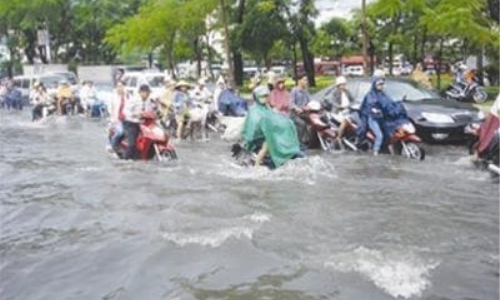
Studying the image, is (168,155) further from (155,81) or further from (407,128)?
(155,81)

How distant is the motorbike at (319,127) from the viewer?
50.5ft

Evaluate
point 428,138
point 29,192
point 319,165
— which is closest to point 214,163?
point 319,165

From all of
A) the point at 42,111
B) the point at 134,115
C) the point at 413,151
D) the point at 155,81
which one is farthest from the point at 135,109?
the point at 42,111

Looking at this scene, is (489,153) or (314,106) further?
(314,106)

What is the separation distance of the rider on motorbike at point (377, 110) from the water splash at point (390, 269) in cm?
700

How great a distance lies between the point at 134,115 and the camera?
13.2 metres

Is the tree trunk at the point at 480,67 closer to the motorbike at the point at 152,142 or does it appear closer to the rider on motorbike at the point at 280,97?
the rider on motorbike at the point at 280,97

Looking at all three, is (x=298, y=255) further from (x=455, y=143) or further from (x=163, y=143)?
(x=455, y=143)

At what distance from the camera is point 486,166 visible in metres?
11.8

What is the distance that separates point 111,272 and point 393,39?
2600cm

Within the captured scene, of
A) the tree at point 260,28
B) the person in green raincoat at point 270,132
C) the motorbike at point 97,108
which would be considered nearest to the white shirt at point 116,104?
the person in green raincoat at point 270,132

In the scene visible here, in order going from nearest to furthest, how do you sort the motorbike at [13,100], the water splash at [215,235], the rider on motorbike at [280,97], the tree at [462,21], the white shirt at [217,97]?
the water splash at [215,235] < the rider on motorbike at [280,97] < the white shirt at [217,97] < the tree at [462,21] < the motorbike at [13,100]

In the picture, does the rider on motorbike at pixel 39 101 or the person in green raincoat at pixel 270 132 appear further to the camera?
the rider on motorbike at pixel 39 101

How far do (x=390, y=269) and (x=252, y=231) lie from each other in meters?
1.97
